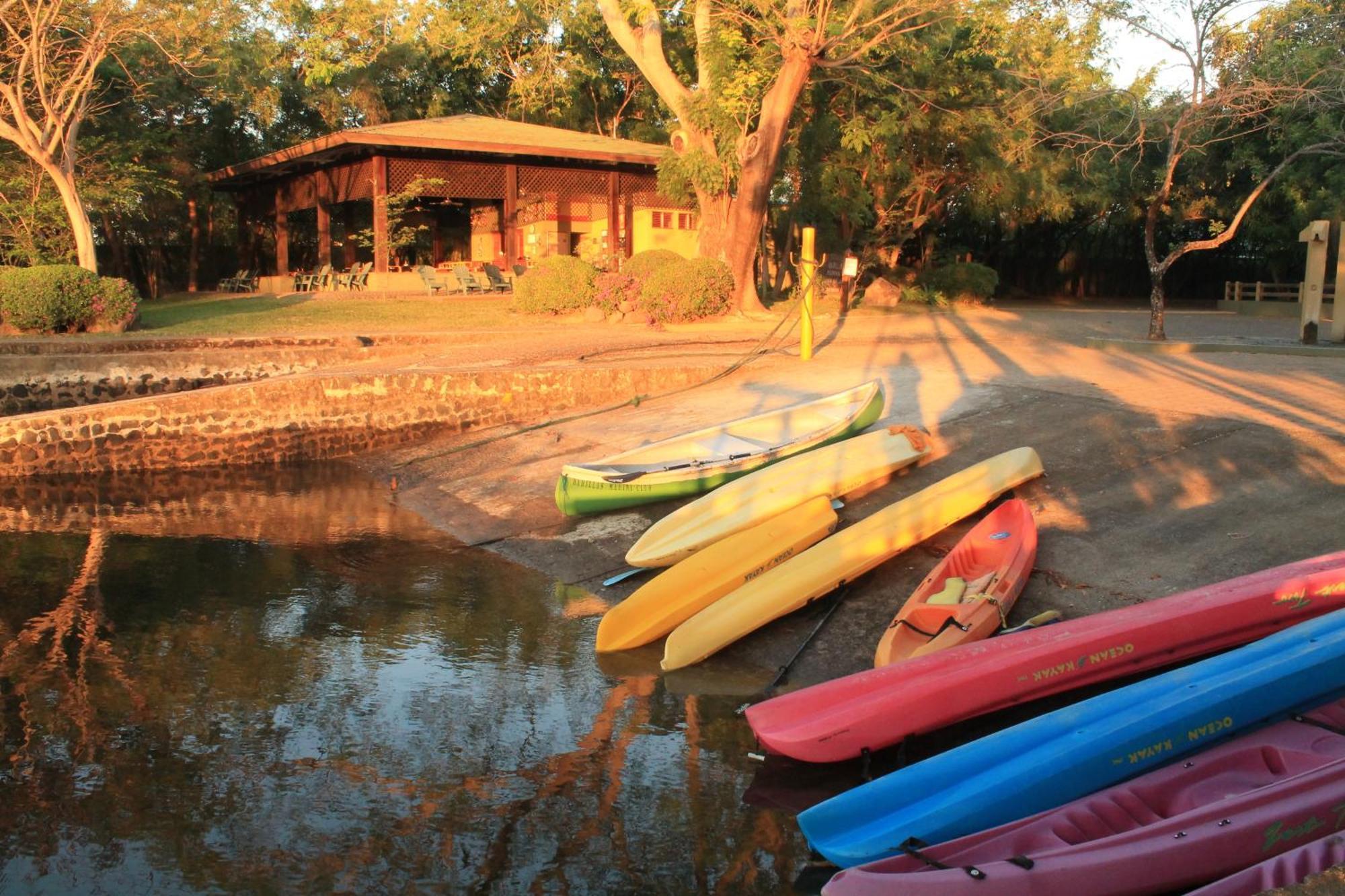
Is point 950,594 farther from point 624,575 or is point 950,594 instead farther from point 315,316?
point 315,316

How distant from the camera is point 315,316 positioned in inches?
845

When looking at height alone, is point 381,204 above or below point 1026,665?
above

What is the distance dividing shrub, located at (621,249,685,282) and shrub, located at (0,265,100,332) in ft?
30.7

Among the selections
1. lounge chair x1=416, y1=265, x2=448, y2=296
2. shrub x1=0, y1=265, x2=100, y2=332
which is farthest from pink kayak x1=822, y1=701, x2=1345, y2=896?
lounge chair x1=416, y1=265, x2=448, y2=296

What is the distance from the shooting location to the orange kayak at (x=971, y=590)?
6.89 m

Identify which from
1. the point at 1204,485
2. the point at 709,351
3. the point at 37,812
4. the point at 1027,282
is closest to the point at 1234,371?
the point at 1204,485

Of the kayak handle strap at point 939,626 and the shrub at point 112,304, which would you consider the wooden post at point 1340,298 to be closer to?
the kayak handle strap at point 939,626

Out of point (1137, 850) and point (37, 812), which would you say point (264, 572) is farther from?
point (1137, 850)

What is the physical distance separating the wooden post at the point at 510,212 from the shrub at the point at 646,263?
18.1 feet

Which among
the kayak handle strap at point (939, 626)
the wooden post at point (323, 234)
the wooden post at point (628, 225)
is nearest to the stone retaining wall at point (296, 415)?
the kayak handle strap at point (939, 626)

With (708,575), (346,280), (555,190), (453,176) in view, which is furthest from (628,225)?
(708,575)

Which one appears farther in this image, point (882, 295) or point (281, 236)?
point (281, 236)

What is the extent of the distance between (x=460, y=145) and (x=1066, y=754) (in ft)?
72.5

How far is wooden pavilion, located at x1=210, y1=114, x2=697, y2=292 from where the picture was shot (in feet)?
83.0
